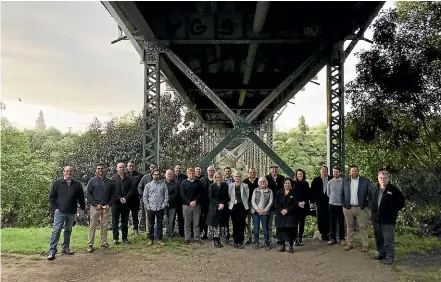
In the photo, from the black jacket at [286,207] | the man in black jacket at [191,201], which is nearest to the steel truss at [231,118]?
the man in black jacket at [191,201]

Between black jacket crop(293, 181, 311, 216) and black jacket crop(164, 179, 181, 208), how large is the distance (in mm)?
2423

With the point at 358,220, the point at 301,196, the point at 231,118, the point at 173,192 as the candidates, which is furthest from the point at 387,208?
the point at 231,118

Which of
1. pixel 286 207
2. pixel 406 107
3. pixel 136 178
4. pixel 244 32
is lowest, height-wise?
pixel 286 207

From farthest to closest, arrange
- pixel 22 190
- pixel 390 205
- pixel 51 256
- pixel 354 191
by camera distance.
→ 1. pixel 22 190
2. pixel 354 191
3. pixel 51 256
4. pixel 390 205

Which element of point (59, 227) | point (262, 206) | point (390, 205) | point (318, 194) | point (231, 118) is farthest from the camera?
point (231, 118)

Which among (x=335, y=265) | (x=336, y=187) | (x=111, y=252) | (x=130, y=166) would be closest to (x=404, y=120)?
(x=336, y=187)

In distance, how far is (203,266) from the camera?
24.6ft

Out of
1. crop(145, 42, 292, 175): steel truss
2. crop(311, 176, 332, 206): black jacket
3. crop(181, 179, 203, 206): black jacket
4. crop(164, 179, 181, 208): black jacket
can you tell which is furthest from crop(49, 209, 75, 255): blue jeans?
crop(311, 176, 332, 206): black jacket

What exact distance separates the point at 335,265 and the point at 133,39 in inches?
269

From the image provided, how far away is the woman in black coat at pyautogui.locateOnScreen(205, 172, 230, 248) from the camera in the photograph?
29.4ft

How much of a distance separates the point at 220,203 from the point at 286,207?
1.30 meters

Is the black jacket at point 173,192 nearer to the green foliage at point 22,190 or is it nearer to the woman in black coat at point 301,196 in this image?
the woman in black coat at point 301,196

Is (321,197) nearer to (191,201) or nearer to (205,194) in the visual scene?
(205,194)

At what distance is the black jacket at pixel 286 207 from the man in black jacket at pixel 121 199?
3.01 metres
